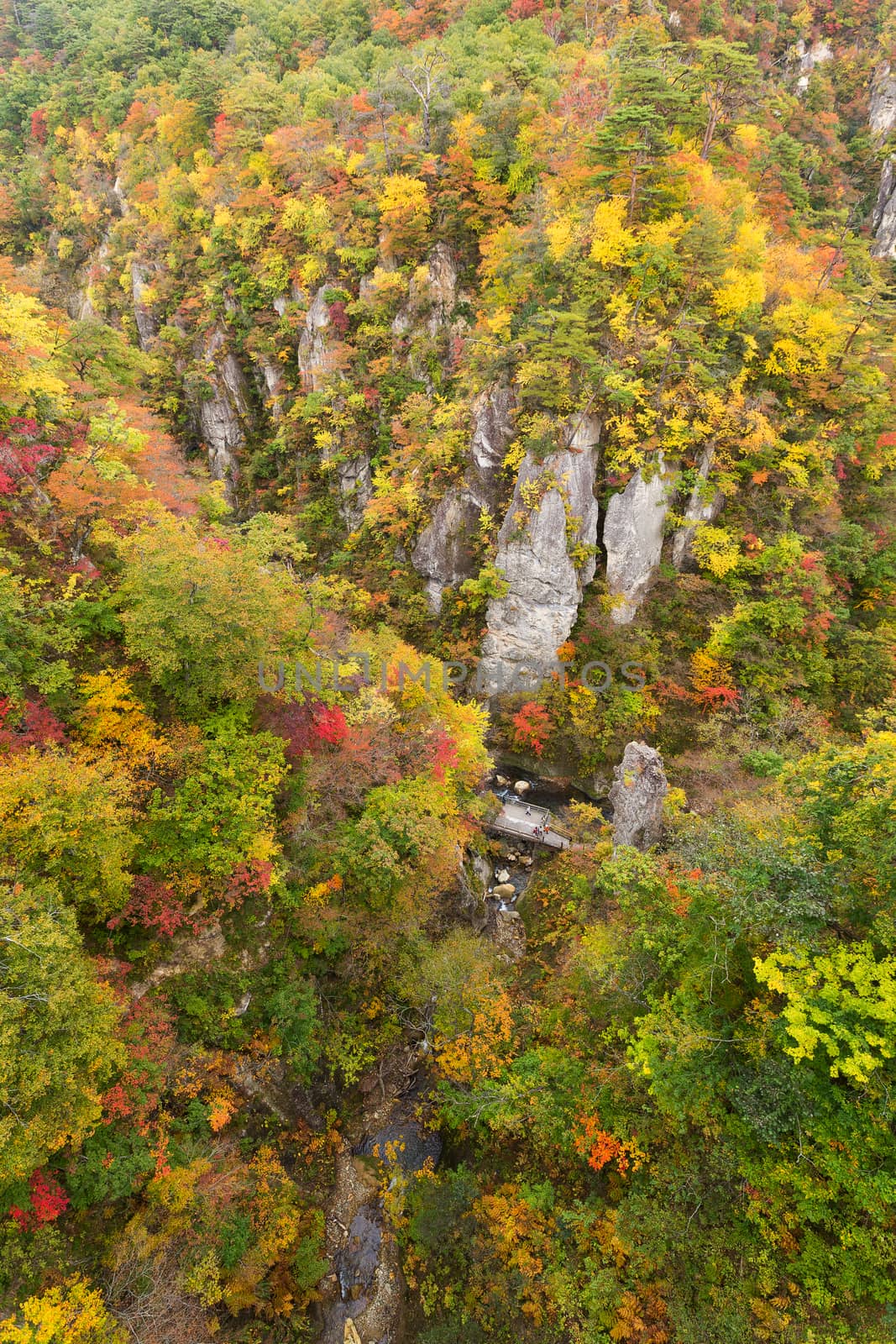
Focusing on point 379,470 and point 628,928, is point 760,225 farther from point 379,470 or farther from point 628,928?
point 628,928

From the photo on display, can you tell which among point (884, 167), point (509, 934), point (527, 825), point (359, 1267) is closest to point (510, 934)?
point (509, 934)

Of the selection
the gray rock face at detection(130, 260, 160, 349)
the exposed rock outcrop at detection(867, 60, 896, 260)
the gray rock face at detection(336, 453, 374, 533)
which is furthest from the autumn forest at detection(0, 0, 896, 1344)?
Answer: the gray rock face at detection(130, 260, 160, 349)

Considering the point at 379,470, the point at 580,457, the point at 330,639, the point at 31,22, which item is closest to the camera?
Result: the point at 330,639

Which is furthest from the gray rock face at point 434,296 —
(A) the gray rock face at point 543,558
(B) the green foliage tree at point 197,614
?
(B) the green foliage tree at point 197,614

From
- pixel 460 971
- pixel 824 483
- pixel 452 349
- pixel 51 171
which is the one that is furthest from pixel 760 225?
pixel 51 171

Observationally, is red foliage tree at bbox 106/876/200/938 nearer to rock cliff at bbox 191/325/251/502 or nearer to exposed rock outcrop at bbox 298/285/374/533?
exposed rock outcrop at bbox 298/285/374/533

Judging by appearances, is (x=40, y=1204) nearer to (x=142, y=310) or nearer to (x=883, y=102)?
(x=142, y=310)
